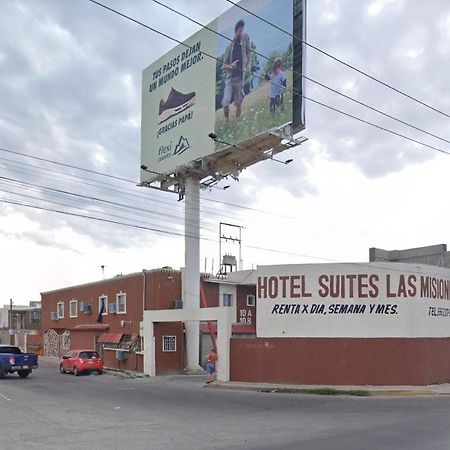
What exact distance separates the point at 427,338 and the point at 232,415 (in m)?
14.1

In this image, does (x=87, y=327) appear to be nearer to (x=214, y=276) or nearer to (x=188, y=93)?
(x=214, y=276)

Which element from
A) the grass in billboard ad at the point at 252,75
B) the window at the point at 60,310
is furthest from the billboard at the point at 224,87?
the window at the point at 60,310

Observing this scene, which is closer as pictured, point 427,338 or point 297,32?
point 427,338

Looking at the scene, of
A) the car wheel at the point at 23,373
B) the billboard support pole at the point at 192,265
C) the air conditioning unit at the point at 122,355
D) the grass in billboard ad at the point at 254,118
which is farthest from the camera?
the air conditioning unit at the point at 122,355

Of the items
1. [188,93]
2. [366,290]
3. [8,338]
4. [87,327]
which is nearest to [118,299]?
[87,327]

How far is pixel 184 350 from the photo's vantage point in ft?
123

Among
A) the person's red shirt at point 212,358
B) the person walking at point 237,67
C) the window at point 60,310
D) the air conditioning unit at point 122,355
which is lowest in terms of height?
the air conditioning unit at point 122,355

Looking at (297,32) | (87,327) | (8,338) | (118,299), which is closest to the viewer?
(297,32)

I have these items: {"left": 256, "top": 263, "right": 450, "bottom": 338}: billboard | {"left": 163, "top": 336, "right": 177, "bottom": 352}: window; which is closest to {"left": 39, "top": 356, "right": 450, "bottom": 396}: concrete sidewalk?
{"left": 256, "top": 263, "right": 450, "bottom": 338}: billboard

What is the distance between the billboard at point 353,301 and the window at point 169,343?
851 cm

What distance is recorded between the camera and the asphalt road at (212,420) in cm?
1232

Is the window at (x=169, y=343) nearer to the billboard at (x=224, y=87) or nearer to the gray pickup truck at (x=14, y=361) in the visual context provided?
the gray pickup truck at (x=14, y=361)

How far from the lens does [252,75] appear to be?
34500mm

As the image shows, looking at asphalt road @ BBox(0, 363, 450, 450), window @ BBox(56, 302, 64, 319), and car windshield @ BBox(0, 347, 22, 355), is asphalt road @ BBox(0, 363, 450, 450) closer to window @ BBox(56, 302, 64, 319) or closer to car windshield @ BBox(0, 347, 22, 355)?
car windshield @ BBox(0, 347, 22, 355)
